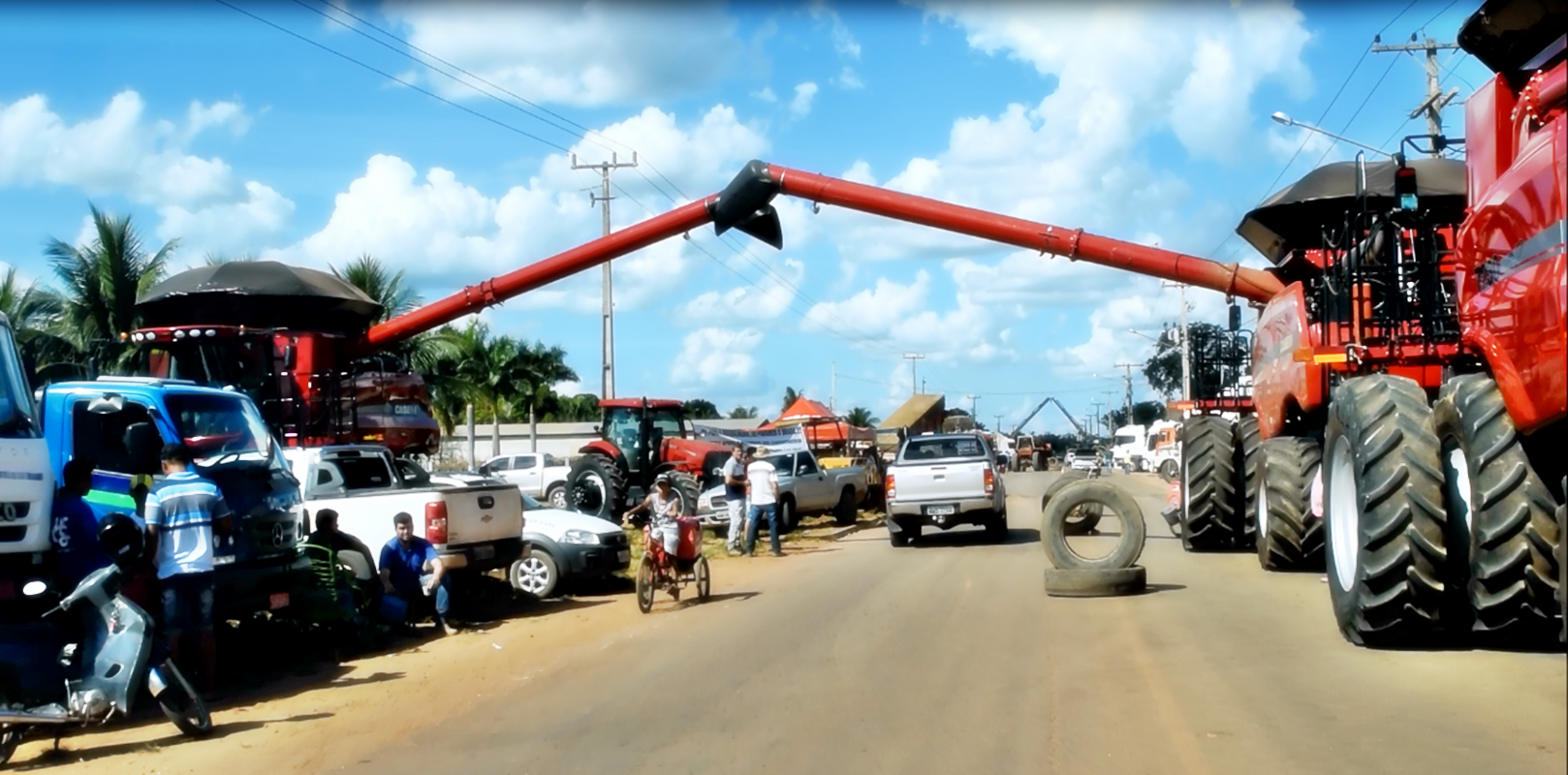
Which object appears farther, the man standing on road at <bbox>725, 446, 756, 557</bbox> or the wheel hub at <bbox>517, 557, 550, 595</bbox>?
the man standing on road at <bbox>725, 446, 756, 557</bbox>

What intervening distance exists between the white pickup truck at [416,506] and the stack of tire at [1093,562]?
592 centimetres

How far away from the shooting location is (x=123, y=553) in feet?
30.9

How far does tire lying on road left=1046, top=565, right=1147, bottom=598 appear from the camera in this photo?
14.4 metres

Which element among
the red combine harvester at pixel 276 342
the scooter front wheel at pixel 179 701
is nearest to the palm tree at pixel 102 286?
the red combine harvester at pixel 276 342

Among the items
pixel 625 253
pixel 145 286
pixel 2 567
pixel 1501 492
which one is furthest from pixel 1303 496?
pixel 145 286

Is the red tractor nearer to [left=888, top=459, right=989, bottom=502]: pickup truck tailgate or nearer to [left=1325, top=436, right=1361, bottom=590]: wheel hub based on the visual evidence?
[left=888, top=459, right=989, bottom=502]: pickup truck tailgate

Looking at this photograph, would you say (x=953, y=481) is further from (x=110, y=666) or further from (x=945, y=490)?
(x=110, y=666)

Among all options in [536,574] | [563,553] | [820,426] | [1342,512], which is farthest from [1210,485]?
[820,426]

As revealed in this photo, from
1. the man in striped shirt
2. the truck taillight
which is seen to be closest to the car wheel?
the truck taillight

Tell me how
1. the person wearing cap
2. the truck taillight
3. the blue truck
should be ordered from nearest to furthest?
the blue truck < the truck taillight < the person wearing cap

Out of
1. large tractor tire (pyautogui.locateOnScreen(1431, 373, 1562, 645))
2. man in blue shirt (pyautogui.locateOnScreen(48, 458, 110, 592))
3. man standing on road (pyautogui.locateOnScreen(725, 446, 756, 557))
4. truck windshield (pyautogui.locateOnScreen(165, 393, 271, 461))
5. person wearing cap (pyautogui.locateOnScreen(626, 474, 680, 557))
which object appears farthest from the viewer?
man standing on road (pyautogui.locateOnScreen(725, 446, 756, 557))

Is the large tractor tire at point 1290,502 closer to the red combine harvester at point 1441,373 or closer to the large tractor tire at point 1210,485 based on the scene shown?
the red combine harvester at point 1441,373

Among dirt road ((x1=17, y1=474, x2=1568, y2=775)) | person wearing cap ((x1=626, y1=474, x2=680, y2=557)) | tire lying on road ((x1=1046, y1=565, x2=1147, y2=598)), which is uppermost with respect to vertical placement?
person wearing cap ((x1=626, y1=474, x2=680, y2=557))

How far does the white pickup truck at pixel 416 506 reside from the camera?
47.6 feet
